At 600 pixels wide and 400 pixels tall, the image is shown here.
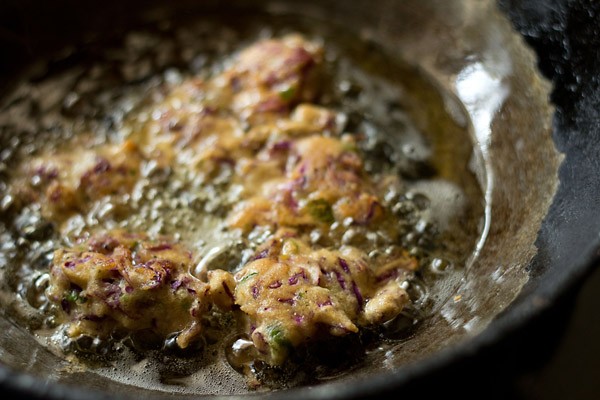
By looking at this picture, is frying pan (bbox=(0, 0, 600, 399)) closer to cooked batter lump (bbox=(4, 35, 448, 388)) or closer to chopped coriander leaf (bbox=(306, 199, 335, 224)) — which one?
cooked batter lump (bbox=(4, 35, 448, 388))

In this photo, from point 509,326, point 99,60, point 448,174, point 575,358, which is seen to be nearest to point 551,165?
point 448,174

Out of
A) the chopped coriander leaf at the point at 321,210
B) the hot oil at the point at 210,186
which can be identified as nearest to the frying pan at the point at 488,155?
the hot oil at the point at 210,186

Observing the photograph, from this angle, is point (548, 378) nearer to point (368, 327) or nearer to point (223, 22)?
point (368, 327)

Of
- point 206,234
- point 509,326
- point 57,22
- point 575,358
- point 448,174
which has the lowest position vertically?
point 575,358

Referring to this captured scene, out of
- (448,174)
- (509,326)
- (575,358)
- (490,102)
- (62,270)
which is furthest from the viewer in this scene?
(490,102)

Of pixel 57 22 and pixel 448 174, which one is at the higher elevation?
pixel 57 22

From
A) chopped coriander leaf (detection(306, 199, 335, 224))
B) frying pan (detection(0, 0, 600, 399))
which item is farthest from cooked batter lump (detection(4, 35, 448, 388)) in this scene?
frying pan (detection(0, 0, 600, 399))
